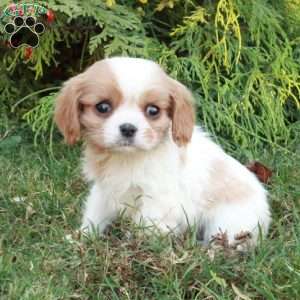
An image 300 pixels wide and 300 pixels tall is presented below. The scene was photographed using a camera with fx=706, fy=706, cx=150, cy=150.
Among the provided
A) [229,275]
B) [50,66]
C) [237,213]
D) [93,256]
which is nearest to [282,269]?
[229,275]

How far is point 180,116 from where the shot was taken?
3.82m

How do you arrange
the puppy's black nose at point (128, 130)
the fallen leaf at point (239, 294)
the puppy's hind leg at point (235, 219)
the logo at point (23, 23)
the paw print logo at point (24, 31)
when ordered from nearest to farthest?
the fallen leaf at point (239, 294) < the puppy's black nose at point (128, 130) < the puppy's hind leg at point (235, 219) < the logo at point (23, 23) < the paw print logo at point (24, 31)

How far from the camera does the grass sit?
3.34 m

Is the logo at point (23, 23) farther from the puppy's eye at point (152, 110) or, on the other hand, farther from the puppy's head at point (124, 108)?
the puppy's eye at point (152, 110)

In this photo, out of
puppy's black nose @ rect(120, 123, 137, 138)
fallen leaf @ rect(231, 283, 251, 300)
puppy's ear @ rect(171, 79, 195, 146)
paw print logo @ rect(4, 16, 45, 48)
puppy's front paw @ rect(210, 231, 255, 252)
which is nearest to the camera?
fallen leaf @ rect(231, 283, 251, 300)

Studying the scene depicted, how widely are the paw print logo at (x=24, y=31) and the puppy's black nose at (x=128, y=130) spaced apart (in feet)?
7.80

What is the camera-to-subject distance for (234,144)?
19.1ft

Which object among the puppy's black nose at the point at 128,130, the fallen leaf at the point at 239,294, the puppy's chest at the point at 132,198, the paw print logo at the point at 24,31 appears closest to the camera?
the fallen leaf at the point at 239,294

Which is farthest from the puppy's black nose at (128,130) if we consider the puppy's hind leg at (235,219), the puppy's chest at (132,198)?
the puppy's hind leg at (235,219)

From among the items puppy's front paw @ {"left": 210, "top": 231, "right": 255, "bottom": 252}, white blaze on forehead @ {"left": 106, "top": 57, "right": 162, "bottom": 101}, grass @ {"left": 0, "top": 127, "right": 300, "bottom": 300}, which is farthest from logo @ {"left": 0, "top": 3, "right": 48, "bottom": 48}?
puppy's front paw @ {"left": 210, "top": 231, "right": 255, "bottom": 252}

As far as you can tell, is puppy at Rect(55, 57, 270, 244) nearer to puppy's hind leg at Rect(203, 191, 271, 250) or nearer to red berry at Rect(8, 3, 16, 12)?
puppy's hind leg at Rect(203, 191, 271, 250)

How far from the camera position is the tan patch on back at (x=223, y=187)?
161 inches

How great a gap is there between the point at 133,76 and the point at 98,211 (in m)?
0.95

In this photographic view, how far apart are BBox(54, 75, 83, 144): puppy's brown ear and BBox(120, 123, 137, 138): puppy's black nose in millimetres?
308
